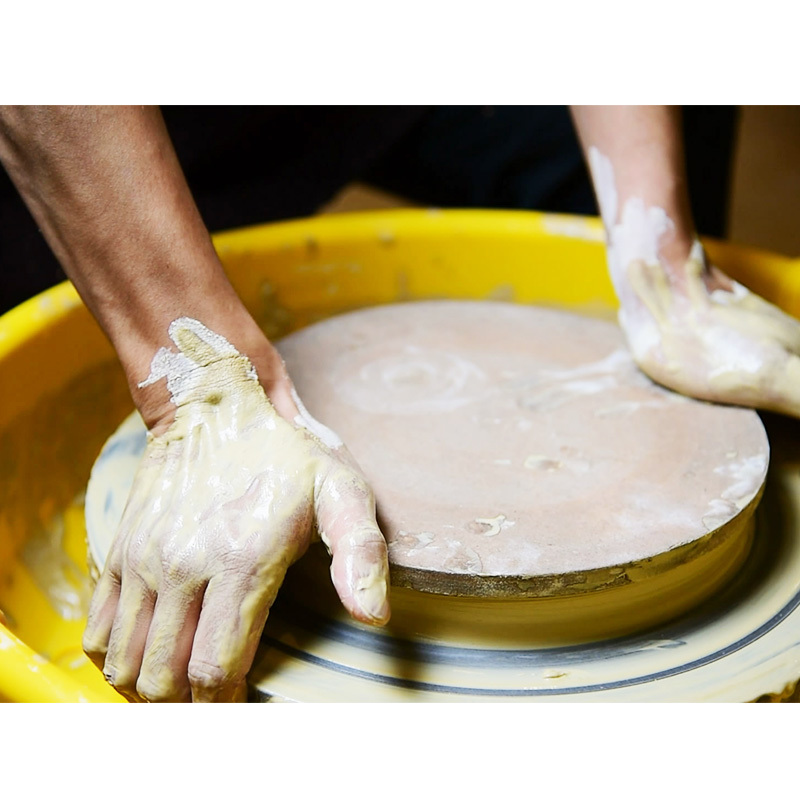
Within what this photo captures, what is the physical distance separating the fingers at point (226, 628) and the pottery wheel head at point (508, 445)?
12 centimetres

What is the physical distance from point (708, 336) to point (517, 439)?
26cm

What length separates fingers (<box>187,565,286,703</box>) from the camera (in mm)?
680

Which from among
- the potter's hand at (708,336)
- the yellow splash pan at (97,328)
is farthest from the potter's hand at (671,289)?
the yellow splash pan at (97,328)

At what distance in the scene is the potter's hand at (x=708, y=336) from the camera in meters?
0.92

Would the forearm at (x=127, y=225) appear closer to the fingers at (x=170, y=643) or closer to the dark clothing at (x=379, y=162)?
the fingers at (x=170, y=643)

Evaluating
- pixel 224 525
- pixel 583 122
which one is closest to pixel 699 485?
pixel 224 525

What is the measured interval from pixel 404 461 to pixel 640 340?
343 mm

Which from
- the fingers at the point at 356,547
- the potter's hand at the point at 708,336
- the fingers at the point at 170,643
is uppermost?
the fingers at the point at 356,547

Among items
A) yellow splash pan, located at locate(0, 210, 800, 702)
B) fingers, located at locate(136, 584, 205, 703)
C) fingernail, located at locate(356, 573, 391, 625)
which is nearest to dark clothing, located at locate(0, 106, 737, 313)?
yellow splash pan, located at locate(0, 210, 800, 702)

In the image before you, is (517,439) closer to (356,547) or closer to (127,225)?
(356,547)

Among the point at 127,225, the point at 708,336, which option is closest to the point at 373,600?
the point at 127,225

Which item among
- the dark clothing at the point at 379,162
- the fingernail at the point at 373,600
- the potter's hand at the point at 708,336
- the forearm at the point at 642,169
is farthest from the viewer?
the dark clothing at the point at 379,162

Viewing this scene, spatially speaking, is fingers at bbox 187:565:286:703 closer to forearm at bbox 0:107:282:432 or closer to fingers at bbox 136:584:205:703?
fingers at bbox 136:584:205:703

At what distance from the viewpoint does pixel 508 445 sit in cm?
88
